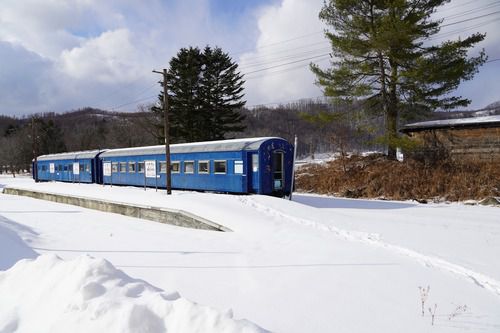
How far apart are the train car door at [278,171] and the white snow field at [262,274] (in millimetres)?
4045

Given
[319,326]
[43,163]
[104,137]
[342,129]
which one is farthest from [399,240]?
[104,137]

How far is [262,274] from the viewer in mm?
6910

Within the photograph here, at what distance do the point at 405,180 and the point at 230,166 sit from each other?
32.9ft

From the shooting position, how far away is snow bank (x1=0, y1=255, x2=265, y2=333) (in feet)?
11.8

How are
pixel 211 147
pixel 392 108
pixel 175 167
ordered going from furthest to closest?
1. pixel 392 108
2. pixel 175 167
3. pixel 211 147

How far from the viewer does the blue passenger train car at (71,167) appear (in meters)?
30.1

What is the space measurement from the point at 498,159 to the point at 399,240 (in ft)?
51.0

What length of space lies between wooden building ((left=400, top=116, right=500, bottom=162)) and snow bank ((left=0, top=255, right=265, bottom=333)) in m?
20.3

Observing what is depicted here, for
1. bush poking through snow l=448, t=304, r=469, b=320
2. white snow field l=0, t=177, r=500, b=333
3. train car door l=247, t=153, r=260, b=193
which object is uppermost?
train car door l=247, t=153, r=260, b=193

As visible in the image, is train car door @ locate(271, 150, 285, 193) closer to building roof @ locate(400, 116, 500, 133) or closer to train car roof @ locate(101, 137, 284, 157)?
train car roof @ locate(101, 137, 284, 157)

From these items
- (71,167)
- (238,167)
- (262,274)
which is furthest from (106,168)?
(262,274)

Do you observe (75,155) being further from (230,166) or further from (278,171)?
(278,171)

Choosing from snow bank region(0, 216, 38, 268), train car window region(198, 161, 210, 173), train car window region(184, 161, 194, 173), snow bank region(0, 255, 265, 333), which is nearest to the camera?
snow bank region(0, 255, 265, 333)

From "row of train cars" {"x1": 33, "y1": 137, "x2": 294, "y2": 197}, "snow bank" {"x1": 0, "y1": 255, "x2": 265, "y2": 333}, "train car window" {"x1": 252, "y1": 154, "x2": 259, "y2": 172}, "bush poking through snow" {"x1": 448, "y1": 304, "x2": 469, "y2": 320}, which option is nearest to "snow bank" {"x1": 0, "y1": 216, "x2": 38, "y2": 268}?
"snow bank" {"x1": 0, "y1": 255, "x2": 265, "y2": 333}
